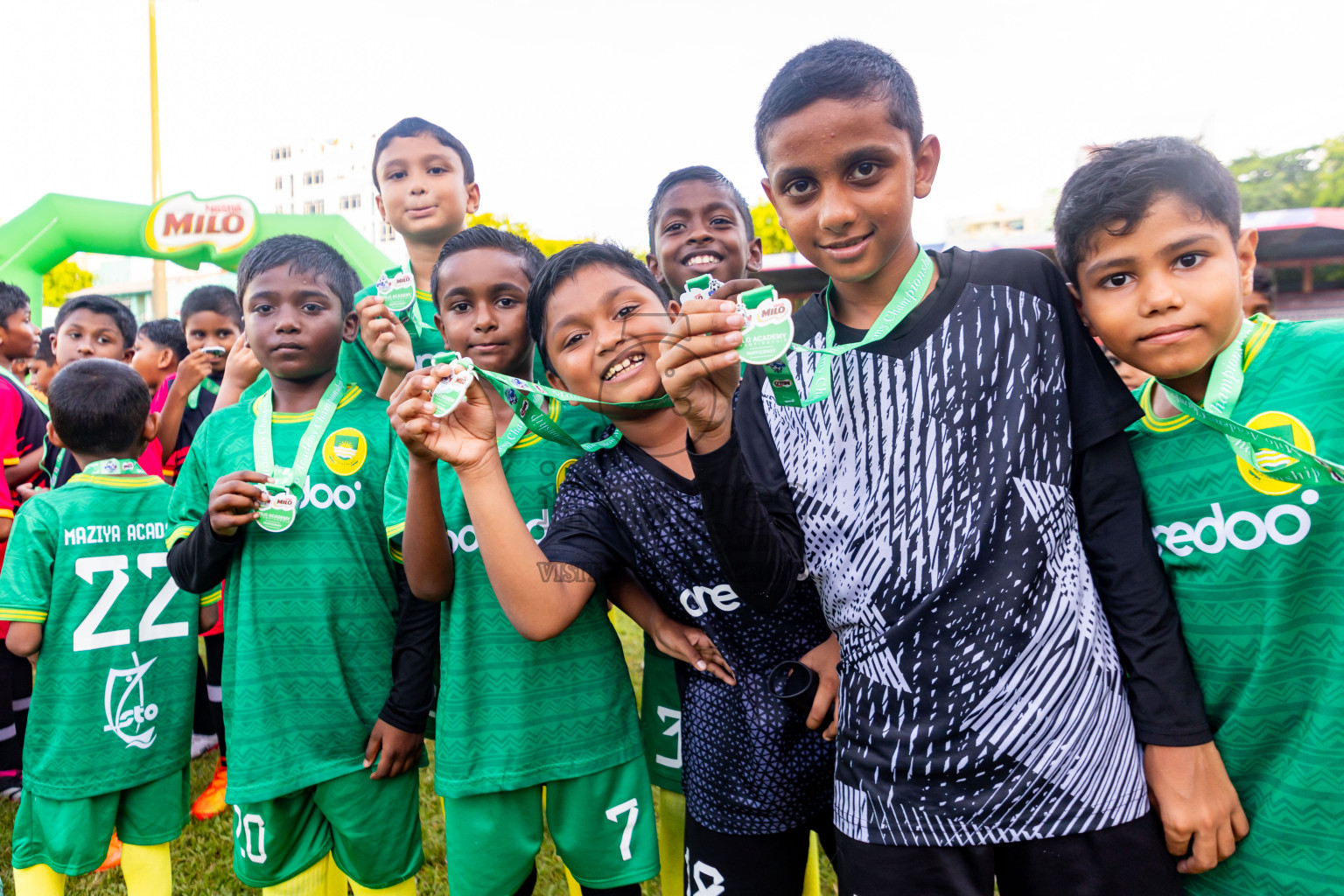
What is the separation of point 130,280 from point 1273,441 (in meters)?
52.1

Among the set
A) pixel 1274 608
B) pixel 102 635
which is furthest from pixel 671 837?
pixel 102 635

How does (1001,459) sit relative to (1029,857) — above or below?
above

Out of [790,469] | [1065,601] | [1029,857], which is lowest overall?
[1029,857]

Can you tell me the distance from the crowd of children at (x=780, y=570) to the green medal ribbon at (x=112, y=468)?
0.11 metres

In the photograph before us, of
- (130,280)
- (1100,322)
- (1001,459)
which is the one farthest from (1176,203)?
(130,280)

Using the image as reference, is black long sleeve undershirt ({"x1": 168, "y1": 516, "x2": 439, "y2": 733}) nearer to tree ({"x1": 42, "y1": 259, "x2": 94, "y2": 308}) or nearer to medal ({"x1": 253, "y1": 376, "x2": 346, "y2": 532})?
medal ({"x1": 253, "y1": 376, "x2": 346, "y2": 532})

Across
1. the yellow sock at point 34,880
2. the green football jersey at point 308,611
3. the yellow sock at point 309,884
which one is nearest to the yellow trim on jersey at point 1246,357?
the green football jersey at point 308,611

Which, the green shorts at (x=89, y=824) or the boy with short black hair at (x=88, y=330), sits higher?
the boy with short black hair at (x=88, y=330)

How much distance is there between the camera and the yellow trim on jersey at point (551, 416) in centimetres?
198

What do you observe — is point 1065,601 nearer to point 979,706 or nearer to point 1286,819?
point 979,706

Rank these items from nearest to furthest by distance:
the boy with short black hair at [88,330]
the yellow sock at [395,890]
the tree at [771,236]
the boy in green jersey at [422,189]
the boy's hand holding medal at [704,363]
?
1. the boy's hand holding medal at [704,363]
2. the yellow sock at [395,890]
3. the boy in green jersey at [422,189]
4. the boy with short black hair at [88,330]
5. the tree at [771,236]

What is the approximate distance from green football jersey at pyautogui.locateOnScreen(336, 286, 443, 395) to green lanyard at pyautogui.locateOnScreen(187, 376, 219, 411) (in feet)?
6.39

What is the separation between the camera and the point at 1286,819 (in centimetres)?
128

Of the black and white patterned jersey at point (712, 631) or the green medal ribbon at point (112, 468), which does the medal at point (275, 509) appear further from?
the green medal ribbon at point (112, 468)
